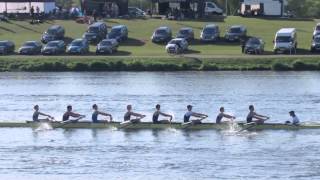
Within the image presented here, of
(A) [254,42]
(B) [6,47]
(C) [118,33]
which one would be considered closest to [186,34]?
(C) [118,33]

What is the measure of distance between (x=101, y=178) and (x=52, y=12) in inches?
2216

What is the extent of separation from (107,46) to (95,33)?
5.90 metres

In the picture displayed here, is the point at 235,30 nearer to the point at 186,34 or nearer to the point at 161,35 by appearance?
the point at 186,34

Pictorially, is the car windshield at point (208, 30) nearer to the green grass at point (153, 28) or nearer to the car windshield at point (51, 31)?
the green grass at point (153, 28)

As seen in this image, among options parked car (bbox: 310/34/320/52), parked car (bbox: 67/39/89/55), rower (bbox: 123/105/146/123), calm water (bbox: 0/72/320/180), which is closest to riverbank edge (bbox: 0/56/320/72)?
parked car (bbox: 67/39/89/55)

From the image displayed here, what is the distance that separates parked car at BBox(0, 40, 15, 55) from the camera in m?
73.6

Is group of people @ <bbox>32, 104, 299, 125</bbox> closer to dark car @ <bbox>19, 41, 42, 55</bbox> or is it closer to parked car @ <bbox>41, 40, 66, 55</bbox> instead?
parked car @ <bbox>41, 40, 66, 55</bbox>

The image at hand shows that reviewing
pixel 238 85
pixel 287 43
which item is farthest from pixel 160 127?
pixel 287 43

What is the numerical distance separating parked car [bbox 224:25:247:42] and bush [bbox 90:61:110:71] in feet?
37.5

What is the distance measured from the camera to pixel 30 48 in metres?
73.4

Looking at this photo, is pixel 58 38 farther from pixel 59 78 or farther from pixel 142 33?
pixel 59 78

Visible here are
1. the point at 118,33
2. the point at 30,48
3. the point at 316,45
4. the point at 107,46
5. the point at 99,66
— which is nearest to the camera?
the point at 99,66

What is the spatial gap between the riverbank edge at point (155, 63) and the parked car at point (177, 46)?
5.43 ft

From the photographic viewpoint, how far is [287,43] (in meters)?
69.7
